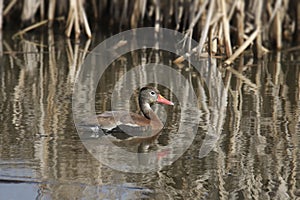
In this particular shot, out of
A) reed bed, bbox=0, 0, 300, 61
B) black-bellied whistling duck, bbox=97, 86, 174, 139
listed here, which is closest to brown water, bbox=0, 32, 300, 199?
black-bellied whistling duck, bbox=97, 86, 174, 139

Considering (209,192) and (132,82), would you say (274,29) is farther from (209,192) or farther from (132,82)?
(209,192)

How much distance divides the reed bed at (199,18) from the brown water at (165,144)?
1.55 feet

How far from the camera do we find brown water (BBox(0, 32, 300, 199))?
483 cm

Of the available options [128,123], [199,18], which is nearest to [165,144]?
[128,123]

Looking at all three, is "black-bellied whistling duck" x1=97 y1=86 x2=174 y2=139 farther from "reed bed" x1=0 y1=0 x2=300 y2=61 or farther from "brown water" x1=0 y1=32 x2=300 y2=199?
"reed bed" x1=0 y1=0 x2=300 y2=61

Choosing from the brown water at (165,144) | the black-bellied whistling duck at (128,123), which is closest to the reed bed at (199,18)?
the brown water at (165,144)

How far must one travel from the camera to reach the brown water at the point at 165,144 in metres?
4.83

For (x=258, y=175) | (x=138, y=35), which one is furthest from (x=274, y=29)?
(x=258, y=175)

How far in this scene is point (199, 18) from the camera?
10.2 metres

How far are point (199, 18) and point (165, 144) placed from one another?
449 centimetres

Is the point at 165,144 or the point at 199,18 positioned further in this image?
the point at 199,18

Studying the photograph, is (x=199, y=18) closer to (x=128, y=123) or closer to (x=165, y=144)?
(x=128, y=123)

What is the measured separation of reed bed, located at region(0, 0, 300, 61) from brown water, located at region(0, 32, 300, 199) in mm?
472

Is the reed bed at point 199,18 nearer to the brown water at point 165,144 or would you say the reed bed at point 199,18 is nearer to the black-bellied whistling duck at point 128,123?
the brown water at point 165,144
